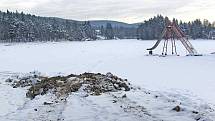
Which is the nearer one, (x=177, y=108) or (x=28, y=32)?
(x=177, y=108)

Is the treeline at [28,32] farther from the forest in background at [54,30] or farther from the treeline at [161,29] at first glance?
the treeline at [161,29]

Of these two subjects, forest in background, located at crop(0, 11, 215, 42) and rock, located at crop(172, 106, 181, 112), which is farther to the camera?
forest in background, located at crop(0, 11, 215, 42)

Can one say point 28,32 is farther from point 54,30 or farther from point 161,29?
point 161,29

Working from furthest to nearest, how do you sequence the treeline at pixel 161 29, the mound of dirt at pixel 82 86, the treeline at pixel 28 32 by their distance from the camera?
1. the treeline at pixel 161 29
2. the treeline at pixel 28 32
3. the mound of dirt at pixel 82 86

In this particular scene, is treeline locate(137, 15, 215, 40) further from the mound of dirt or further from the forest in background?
the mound of dirt

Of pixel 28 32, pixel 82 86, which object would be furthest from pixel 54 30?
pixel 82 86

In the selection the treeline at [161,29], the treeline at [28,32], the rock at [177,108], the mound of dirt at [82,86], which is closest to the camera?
the rock at [177,108]

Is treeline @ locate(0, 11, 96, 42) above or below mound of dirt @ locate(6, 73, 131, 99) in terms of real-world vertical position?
above

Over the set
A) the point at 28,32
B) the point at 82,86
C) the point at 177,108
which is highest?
the point at 28,32

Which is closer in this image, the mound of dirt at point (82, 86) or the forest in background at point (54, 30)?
the mound of dirt at point (82, 86)

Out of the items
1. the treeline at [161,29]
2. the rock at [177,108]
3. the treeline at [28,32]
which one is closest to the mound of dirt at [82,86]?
the rock at [177,108]

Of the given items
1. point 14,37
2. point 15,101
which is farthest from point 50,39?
point 15,101

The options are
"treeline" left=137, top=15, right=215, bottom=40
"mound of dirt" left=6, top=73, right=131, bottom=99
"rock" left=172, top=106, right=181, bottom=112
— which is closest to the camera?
"rock" left=172, top=106, right=181, bottom=112

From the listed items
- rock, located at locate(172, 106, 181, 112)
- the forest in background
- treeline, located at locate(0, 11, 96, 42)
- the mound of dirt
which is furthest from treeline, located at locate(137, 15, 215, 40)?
rock, located at locate(172, 106, 181, 112)
